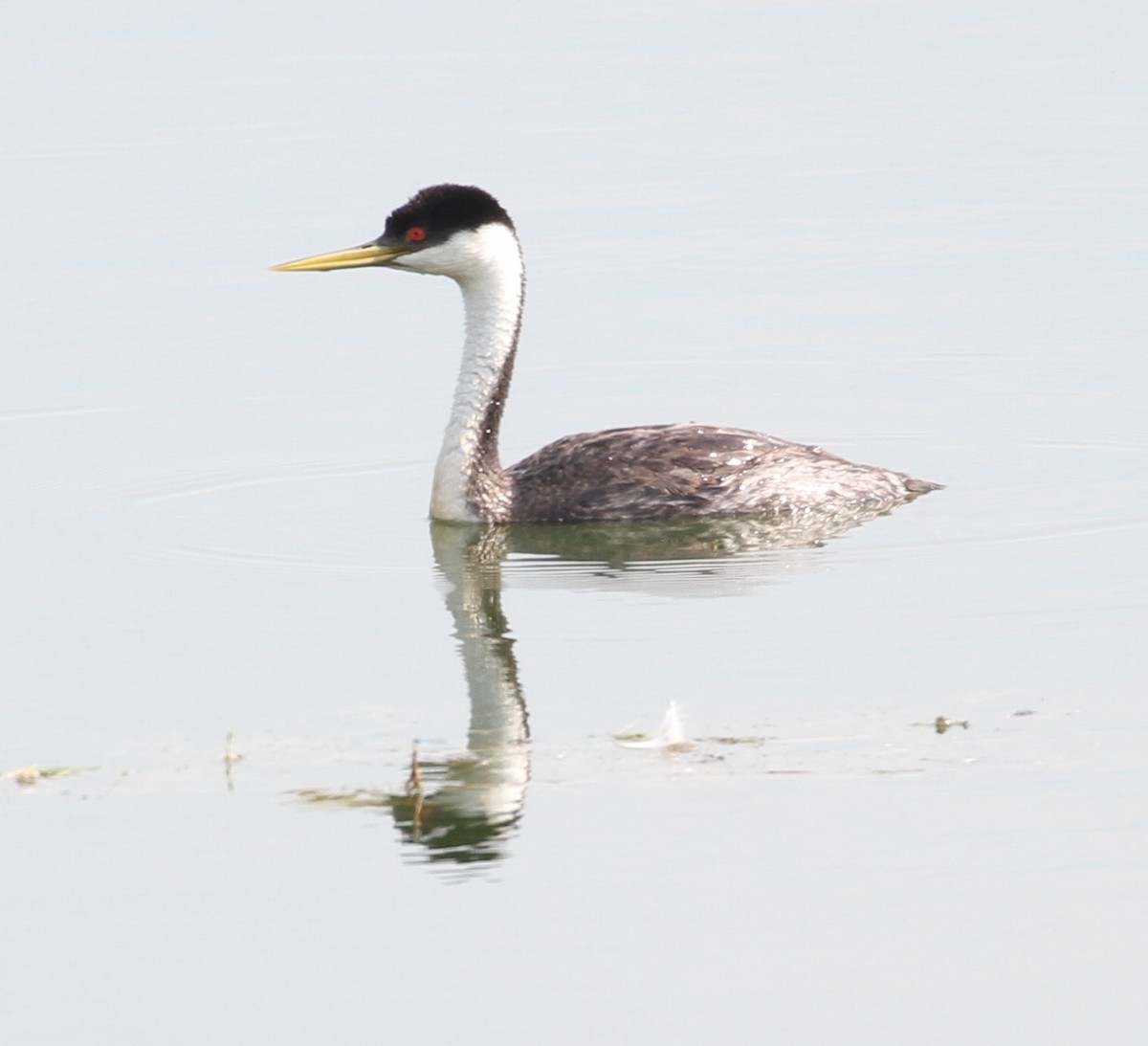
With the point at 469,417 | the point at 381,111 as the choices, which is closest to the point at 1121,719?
the point at 469,417

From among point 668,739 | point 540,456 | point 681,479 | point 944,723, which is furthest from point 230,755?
point 540,456

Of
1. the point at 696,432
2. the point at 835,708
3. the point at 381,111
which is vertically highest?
the point at 381,111

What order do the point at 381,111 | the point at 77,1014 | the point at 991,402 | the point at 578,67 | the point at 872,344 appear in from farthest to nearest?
1. the point at 578,67
2. the point at 381,111
3. the point at 872,344
4. the point at 991,402
5. the point at 77,1014

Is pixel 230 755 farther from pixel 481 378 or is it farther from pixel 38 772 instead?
pixel 481 378

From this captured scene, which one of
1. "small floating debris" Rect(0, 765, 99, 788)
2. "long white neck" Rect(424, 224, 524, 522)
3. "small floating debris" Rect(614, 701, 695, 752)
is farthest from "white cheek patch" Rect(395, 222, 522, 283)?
"small floating debris" Rect(0, 765, 99, 788)

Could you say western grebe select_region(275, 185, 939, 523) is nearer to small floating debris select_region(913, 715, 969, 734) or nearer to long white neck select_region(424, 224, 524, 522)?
long white neck select_region(424, 224, 524, 522)

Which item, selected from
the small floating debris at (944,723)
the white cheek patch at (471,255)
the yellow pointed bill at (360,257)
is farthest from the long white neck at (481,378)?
the small floating debris at (944,723)

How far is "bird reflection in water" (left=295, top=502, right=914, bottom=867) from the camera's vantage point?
9.84 metres

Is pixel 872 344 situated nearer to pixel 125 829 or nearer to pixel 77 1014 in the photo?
pixel 125 829

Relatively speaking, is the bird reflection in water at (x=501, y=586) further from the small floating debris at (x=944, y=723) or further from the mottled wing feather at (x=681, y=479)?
the small floating debris at (x=944, y=723)

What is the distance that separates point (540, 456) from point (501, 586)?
1.86m

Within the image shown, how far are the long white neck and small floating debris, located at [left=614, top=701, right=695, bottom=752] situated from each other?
15.6 ft

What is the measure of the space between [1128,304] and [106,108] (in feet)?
38.9

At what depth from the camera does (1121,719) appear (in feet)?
35.1
